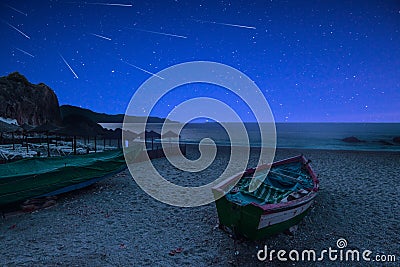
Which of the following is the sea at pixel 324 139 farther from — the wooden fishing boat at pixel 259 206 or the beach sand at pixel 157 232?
the wooden fishing boat at pixel 259 206

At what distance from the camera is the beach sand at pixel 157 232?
4824 millimetres

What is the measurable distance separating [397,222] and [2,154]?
20.1 m

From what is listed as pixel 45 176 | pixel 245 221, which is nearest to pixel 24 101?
pixel 45 176

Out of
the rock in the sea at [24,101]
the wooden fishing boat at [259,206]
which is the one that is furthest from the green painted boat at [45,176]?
the rock in the sea at [24,101]

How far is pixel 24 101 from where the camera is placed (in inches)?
1793

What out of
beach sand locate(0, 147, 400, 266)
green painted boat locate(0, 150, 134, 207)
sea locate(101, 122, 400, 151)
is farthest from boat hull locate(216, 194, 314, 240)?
sea locate(101, 122, 400, 151)

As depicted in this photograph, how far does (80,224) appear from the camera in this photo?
6363 millimetres

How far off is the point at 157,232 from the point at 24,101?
177 ft

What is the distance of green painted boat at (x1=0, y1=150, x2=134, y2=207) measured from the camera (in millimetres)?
6586

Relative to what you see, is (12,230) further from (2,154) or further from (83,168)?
(2,154)

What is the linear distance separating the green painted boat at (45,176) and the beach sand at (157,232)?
624mm

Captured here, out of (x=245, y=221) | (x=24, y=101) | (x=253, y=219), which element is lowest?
(x=245, y=221)

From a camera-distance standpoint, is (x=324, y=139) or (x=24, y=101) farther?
(x=324, y=139)

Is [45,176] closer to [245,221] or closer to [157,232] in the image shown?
[157,232]
